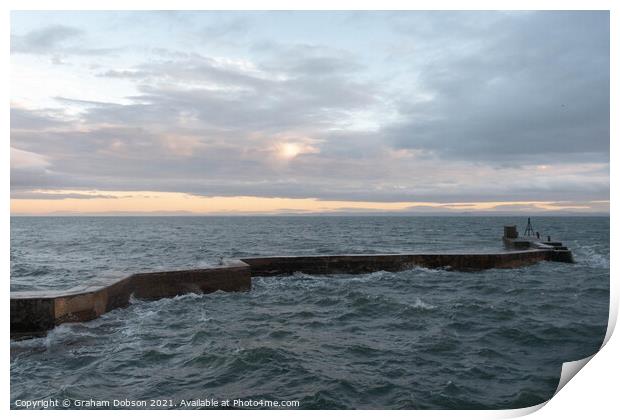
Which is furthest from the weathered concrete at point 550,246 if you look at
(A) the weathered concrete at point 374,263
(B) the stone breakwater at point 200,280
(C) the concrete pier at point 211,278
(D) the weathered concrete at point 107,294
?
(D) the weathered concrete at point 107,294

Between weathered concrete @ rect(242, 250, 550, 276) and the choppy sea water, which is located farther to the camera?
weathered concrete @ rect(242, 250, 550, 276)

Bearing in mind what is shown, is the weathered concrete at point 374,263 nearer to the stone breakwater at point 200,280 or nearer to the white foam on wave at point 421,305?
the stone breakwater at point 200,280

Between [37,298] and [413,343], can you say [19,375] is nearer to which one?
[37,298]

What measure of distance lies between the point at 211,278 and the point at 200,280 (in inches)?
16.8

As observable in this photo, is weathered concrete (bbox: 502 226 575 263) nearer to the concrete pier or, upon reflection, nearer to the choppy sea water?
the concrete pier

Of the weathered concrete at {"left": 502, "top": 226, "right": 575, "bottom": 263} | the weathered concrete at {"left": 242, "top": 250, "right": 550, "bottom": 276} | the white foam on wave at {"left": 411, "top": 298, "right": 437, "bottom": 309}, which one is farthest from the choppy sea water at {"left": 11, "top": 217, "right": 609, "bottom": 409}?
the weathered concrete at {"left": 502, "top": 226, "right": 575, "bottom": 263}

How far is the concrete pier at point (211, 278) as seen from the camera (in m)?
11.1

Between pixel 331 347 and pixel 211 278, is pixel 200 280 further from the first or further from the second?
pixel 331 347

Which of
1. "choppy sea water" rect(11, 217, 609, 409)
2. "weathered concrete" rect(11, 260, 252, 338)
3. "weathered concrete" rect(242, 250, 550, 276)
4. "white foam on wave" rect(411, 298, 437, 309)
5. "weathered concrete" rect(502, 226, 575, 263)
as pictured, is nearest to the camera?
"choppy sea water" rect(11, 217, 609, 409)

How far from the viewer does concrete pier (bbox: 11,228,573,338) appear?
1106 centimetres

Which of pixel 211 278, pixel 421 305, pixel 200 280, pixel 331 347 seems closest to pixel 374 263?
pixel 421 305

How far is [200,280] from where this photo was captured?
16.5m

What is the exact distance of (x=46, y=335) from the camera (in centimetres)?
1088
